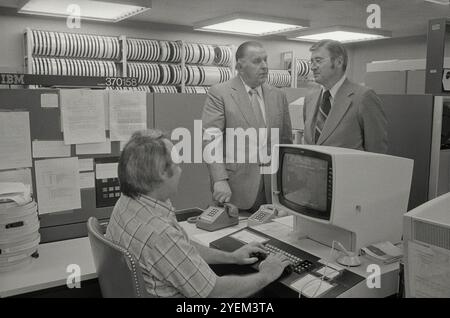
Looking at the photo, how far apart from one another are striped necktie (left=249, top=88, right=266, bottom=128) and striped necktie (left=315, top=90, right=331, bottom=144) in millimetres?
308

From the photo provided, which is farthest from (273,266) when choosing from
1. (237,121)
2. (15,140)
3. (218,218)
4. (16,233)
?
(15,140)

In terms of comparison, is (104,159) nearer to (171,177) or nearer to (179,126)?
(179,126)

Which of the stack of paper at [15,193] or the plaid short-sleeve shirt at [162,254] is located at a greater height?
the stack of paper at [15,193]

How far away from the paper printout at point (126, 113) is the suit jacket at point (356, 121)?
3.27ft

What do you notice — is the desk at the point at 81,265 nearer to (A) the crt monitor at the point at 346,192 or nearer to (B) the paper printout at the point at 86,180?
(A) the crt monitor at the point at 346,192

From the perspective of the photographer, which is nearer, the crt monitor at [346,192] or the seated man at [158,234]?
the seated man at [158,234]

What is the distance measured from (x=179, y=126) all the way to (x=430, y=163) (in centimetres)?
169

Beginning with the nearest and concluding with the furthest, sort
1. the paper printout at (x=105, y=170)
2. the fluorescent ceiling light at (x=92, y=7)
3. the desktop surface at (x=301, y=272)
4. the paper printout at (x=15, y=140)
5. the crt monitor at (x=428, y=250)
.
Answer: the crt monitor at (x=428, y=250)
the desktop surface at (x=301, y=272)
the paper printout at (x=15, y=140)
the paper printout at (x=105, y=170)
the fluorescent ceiling light at (x=92, y=7)

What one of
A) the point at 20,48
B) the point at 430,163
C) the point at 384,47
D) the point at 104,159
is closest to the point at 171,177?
the point at 104,159

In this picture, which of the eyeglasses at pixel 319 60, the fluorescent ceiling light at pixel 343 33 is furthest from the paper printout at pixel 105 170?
the fluorescent ceiling light at pixel 343 33

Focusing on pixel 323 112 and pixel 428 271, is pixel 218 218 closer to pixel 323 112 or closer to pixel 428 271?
pixel 323 112

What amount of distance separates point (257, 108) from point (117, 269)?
150 cm

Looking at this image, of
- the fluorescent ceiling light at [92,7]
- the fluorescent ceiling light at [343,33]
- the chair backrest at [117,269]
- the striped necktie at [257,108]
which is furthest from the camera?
the fluorescent ceiling light at [343,33]

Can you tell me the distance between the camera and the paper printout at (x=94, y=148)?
2.19 meters
